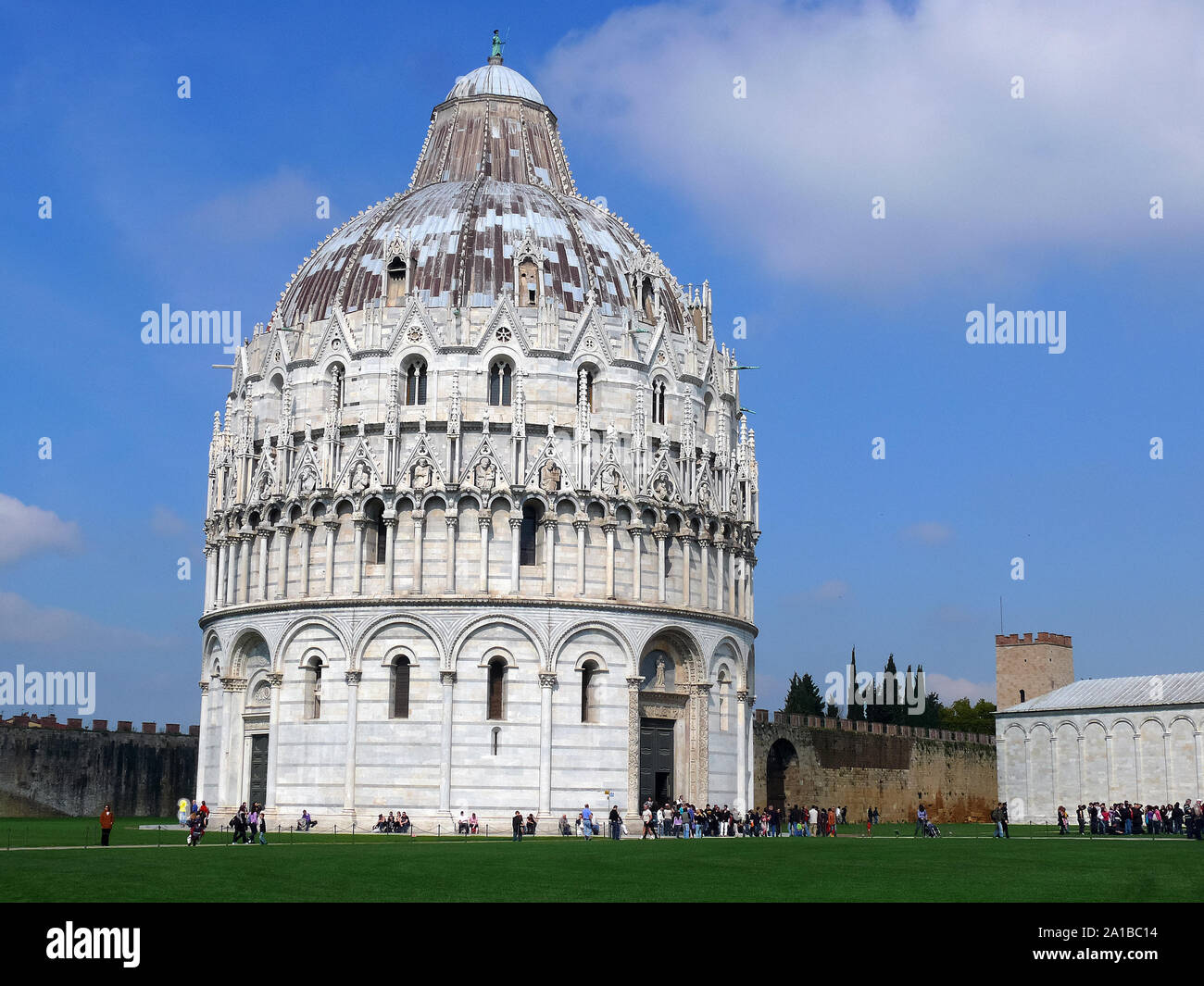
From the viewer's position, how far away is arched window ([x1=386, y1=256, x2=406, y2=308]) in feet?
200

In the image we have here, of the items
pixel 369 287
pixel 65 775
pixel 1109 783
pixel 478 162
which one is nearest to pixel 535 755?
pixel 369 287

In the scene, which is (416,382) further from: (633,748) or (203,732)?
(203,732)

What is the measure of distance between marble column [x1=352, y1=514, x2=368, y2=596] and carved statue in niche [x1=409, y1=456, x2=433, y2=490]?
2381 millimetres

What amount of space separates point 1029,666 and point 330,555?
61896 millimetres

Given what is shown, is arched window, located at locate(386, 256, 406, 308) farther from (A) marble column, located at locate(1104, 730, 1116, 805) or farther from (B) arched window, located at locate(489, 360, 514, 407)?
(A) marble column, located at locate(1104, 730, 1116, 805)

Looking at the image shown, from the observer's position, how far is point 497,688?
56406 millimetres

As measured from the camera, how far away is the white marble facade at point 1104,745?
77562 mm

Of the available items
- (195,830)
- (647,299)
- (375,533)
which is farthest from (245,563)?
(195,830)

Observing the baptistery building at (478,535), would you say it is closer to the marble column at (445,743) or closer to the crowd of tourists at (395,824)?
the marble column at (445,743)
